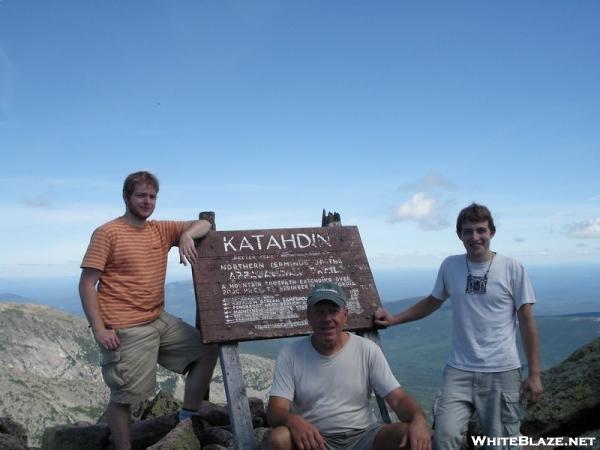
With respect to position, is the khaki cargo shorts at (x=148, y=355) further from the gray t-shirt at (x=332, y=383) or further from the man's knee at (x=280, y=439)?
the man's knee at (x=280, y=439)

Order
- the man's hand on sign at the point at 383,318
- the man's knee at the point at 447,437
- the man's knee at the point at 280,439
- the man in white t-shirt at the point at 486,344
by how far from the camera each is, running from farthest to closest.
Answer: the man's hand on sign at the point at 383,318
the man in white t-shirt at the point at 486,344
the man's knee at the point at 447,437
the man's knee at the point at 280,439

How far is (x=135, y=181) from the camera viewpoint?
28.7 ft

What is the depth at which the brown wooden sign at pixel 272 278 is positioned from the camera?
29.6 feet

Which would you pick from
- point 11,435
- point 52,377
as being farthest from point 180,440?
point 52,377

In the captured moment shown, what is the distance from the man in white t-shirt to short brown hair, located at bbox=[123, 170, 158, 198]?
4862mm

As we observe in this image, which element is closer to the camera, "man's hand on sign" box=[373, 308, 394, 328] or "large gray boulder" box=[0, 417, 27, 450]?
"man's hand on sign" box=[373, 308, 394, 328]

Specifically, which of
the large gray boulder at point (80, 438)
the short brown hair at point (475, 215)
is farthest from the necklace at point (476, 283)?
the large gray boulder at point (80, 438)

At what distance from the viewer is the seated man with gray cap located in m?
6.65

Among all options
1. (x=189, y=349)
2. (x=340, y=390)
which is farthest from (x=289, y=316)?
(x=340, y=390)

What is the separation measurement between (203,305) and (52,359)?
201 m

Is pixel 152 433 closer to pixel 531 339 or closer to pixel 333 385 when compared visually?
pixel 333 385

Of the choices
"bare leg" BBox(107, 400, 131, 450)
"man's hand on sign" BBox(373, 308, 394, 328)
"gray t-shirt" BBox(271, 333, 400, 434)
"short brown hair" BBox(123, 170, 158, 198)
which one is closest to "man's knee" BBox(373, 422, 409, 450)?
"gray t-shirt" BBox(271, 333, 400, 434)

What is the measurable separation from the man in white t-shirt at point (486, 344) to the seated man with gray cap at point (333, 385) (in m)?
1.14

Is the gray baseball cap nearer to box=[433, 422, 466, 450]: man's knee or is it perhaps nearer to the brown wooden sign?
box=[433, 422, 466, 450]: man's knee
